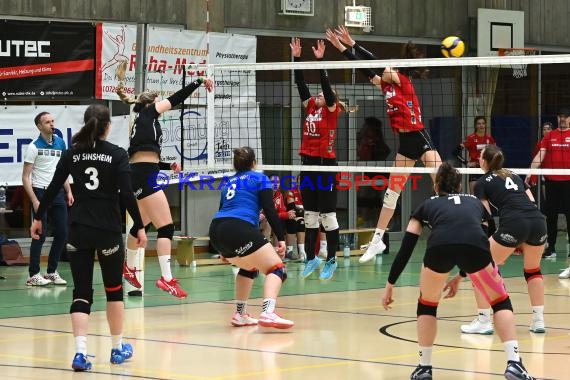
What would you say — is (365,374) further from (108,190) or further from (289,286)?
(289,286)

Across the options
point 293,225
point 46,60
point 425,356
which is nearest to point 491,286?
point 425,356

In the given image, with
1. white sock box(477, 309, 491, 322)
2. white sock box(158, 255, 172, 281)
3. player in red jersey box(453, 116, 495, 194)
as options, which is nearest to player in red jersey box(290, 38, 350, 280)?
white sock box(158, 255, 172, 281)

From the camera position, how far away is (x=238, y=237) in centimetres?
1004

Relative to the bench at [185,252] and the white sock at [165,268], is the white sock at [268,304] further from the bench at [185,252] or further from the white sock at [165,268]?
the bench at [185,252]

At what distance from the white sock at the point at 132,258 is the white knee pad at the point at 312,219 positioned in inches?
88.9

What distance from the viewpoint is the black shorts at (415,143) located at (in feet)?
41.5

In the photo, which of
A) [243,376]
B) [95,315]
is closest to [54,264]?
[95,315]

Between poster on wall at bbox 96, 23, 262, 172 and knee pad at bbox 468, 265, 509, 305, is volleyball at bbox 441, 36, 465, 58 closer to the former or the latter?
poster on wall at bbox 96, 23, 262, 172

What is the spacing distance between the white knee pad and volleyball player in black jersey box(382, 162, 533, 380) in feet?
19.0

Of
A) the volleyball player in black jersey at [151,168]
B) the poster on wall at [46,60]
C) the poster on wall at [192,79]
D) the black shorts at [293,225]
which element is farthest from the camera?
the black shorts at [293,225]

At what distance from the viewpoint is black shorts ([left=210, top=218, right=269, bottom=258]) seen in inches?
396

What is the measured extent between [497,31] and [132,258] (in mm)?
10506

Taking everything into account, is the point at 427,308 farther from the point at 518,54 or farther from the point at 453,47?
the point at 518,54

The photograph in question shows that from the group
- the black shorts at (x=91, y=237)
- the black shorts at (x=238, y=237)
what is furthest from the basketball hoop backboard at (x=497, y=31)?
the black shorts at (x=91, y=237)
